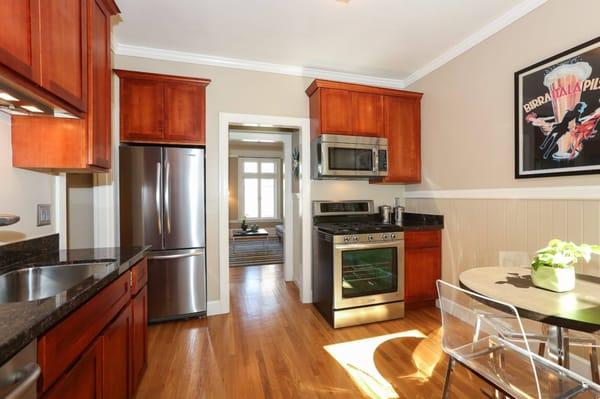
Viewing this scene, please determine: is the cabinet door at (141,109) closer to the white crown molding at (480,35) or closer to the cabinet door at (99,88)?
the cabinet door at (99,88)

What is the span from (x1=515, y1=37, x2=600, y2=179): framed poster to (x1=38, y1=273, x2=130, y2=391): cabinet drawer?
2883mm

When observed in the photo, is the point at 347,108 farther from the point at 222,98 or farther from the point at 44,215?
the point at 44,215

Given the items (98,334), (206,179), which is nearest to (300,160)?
(206,179)

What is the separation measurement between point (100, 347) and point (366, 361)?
5.83ft

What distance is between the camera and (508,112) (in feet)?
7.80

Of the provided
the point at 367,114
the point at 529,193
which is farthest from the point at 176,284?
the point at 529,193

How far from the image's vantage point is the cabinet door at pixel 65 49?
1262 mm

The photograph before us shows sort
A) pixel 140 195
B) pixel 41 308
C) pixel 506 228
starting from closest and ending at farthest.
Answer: pixel 41 308, pixel 506 228, pixel 140 195

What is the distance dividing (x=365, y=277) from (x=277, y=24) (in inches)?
99.5

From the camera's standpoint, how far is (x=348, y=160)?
10.2 feet

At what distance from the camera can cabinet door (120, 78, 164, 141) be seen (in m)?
2.71

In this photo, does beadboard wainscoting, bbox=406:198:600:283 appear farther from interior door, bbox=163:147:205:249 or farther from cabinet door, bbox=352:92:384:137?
interior door, bbox=163:147:205:249

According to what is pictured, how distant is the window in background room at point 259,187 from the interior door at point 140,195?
18.5ft

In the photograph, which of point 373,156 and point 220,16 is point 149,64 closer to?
point 220,16
